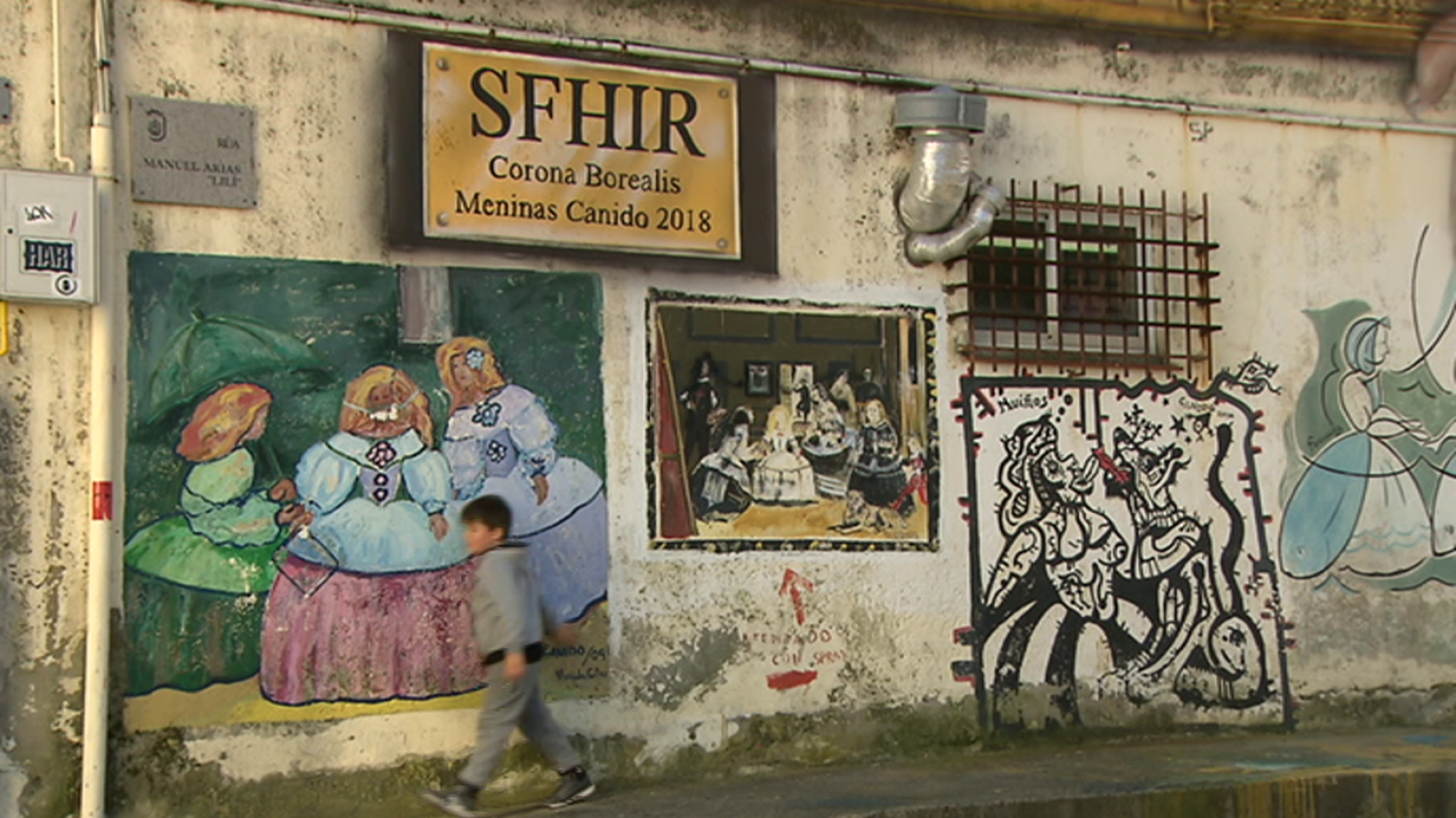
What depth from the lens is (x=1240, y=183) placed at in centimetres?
871

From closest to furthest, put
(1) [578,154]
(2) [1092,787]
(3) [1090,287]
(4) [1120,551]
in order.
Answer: (2) [1092,787] < (1) [578,154] < (4) [1120,551] < (3) [1090,287]

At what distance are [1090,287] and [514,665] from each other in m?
3.81

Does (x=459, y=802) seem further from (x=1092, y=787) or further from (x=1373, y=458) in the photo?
(x=1373, y=458)

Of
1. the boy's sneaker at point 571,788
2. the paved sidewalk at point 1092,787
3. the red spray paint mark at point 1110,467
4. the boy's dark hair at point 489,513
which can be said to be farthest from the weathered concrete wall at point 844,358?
the boy's dark hair at point 489,513

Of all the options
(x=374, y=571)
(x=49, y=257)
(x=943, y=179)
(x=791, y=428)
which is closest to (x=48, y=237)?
(x=49, y=257)

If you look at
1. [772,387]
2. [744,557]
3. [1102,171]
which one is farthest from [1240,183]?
[744,557]

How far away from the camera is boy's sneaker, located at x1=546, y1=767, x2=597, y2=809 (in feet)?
22.5

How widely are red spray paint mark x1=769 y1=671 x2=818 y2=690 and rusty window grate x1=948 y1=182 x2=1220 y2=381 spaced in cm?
182

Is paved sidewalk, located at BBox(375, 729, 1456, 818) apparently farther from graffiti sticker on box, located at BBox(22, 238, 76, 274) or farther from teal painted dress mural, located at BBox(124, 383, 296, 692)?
graffiti sticker on box, located at BBox(22, 238, 76, 274)

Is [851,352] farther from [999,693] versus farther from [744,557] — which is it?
[999,693]

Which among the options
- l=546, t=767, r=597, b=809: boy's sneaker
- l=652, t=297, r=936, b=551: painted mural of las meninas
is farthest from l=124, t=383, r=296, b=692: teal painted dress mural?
l=652, t=297, r=936, b=551: painted mural of las meninas

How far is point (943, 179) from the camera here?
25.7ft

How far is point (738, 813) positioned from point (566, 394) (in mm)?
2035

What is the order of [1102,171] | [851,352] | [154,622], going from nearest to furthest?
[154,622] < [851,352] < [1102,171]
